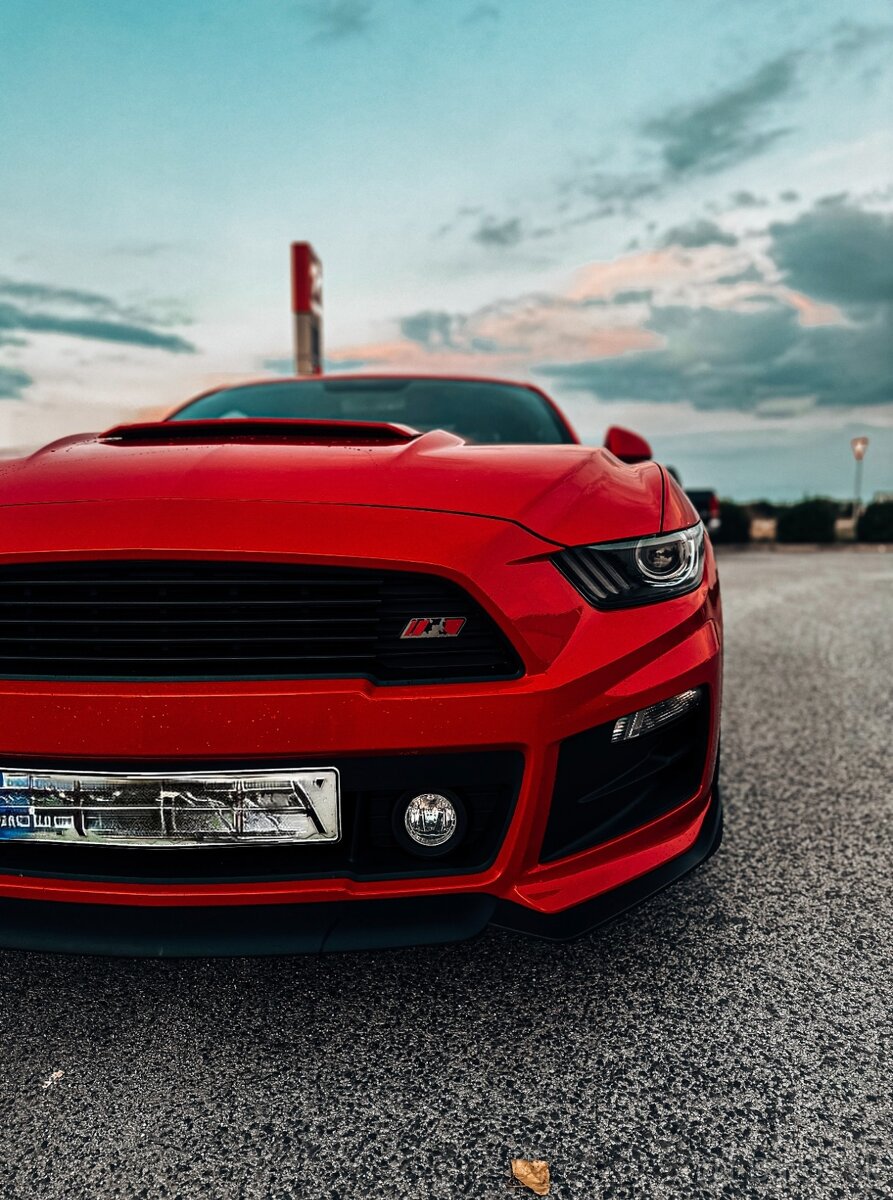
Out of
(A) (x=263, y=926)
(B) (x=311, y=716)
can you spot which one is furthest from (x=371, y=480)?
(A) (x=263, y=926)

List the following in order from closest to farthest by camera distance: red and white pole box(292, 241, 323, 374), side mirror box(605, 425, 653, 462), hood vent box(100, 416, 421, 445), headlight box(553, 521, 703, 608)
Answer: headlight box(553, 521, 703, 608) → hood vent box(100, 416, 421, 445) → side mirror box(605, 425, 653, 462) → red and white pole box(292, 241, 323, 374)

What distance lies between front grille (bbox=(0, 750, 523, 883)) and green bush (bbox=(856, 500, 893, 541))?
25.0 meters

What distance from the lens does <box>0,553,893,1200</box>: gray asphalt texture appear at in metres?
1.29

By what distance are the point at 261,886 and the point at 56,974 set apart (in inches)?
27.4

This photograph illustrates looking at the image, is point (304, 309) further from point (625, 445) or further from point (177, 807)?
point (177, 807)

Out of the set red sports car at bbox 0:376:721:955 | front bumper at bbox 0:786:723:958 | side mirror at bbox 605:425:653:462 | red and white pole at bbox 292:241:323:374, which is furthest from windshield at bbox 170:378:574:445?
red and white pole at bbox 292:241:323:374

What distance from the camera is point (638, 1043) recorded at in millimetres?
1569

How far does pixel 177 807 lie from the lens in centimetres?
144

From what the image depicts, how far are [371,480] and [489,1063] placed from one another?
1043mm

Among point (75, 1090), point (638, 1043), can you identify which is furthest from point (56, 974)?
point (638, 1043)

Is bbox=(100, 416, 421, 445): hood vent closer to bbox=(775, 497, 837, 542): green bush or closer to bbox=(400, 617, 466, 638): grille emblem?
bbox=(400, 617, 466, 638): grille emblem

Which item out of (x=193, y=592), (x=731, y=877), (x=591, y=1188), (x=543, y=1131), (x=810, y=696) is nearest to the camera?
(x=591, y=1188)

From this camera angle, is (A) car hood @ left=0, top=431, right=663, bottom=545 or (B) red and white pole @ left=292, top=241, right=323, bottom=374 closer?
(A) car hood @ left=0, top=431, right=663, bottom=545

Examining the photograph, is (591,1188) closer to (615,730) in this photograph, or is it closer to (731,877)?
(615,730)
